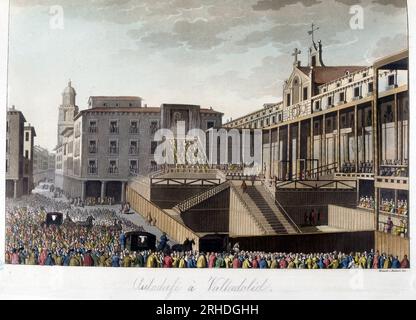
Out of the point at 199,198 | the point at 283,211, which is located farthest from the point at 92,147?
the point at 283,211

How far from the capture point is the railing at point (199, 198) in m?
7.10

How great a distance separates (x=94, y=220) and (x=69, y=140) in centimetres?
134

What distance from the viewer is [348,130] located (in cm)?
720

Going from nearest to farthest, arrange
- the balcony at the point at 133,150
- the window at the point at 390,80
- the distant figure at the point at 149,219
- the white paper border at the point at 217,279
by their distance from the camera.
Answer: the white paper border at the point at 217,279, the window at the point at 390,80, the distant figure at the point at 149,219, the balcony at the point at 133,150

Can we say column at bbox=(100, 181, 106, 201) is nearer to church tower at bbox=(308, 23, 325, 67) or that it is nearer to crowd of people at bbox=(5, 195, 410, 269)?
crowd of people at bbox=(5, 195, 410, 269)

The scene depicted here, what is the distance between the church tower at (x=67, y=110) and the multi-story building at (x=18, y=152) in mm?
460

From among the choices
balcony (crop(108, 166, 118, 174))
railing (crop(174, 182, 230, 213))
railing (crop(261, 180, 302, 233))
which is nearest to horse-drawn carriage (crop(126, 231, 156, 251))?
railing (crop(174, 182, 230, 213))

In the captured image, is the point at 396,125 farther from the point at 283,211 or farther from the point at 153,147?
the point at 153,147

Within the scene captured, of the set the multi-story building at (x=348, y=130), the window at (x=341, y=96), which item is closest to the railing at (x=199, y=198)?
the multi-story building at (x=348, y=130)

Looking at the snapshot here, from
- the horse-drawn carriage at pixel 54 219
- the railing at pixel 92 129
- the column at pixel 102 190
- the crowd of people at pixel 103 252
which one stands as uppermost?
the railing at pixel 92 129

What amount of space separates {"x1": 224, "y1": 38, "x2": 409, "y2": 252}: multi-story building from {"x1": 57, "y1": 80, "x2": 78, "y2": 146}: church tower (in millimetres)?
2426

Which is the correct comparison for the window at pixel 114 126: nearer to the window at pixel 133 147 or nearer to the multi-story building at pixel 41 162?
the window at pixel 133 147
